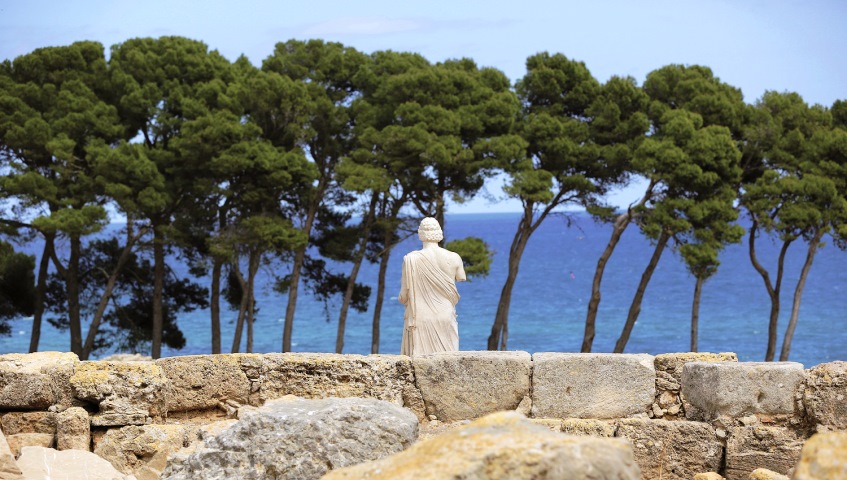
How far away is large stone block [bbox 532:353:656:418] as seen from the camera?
9.19 meters

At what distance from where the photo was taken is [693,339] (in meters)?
29.8

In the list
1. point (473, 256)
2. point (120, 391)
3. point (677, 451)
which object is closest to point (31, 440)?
point (120, 391)

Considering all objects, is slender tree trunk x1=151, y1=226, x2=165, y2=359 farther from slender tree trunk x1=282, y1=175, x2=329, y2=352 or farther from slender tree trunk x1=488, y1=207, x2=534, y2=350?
slender tree trunk x1=488, y1=207, x2=534, y2=350

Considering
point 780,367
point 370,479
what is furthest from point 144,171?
point 370,479

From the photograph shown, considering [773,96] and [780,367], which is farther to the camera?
[773,96]

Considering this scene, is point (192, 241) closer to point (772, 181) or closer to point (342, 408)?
point (772, 181)

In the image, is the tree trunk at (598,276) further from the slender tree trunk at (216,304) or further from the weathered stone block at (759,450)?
the weathered stone block at (759,450)

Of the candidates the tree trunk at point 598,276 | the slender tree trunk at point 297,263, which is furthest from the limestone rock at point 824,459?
the slender tree trunk at point 297,263

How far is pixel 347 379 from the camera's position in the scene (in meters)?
9.39

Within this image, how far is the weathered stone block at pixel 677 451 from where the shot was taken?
8.83 meters

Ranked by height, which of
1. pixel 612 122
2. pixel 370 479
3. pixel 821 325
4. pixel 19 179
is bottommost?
pixel 821 325

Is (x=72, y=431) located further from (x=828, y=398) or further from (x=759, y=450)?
(x=828, y=398)

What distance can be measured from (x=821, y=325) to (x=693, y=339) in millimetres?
36586

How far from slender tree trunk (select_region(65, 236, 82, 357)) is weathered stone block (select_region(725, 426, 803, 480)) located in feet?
74.2
